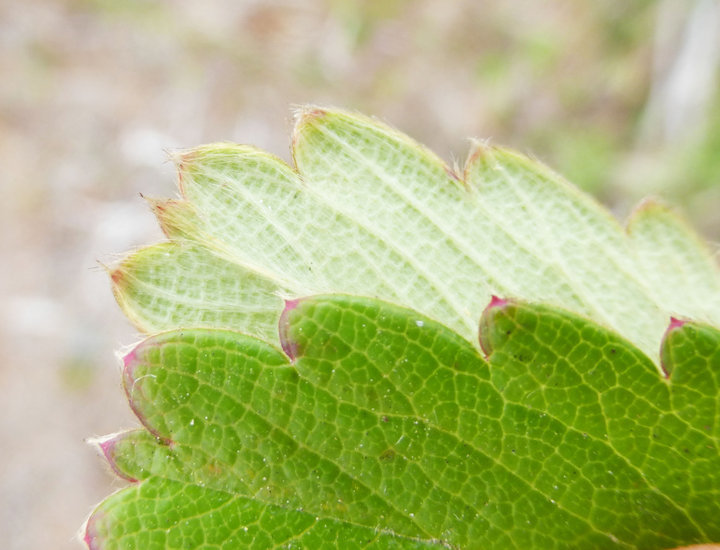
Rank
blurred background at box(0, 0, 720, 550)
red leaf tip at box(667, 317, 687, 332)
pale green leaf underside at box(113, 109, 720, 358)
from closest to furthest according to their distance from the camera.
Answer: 1. red leaf tip at box(667, 317, 687, 332)
2. pale green leaf underside at box(113, 109, 720, 358)
3. blurred background at box(0, 0, 720, 550)

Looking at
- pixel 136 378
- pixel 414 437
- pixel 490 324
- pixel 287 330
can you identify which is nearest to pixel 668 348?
pixel 490 324

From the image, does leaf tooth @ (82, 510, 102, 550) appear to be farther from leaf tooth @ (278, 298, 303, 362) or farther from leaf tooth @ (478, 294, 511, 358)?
leaf tooth @ (478, 294, 511, 358)

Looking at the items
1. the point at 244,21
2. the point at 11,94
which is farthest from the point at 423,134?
the point at 11,94

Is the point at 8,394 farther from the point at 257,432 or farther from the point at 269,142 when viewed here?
the point at 257,432

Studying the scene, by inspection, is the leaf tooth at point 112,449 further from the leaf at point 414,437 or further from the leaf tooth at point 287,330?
the leaf tooth at point 287,330

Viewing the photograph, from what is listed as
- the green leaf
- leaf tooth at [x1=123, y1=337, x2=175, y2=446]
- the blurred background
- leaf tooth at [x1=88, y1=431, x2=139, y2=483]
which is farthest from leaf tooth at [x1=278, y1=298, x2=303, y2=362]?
the blurred background

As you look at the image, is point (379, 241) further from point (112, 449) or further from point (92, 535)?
point (92, 535)

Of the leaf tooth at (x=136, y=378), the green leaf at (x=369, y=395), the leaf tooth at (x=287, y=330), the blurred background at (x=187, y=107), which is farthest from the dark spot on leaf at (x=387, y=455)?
the blurred background at (x=187, y=107)
